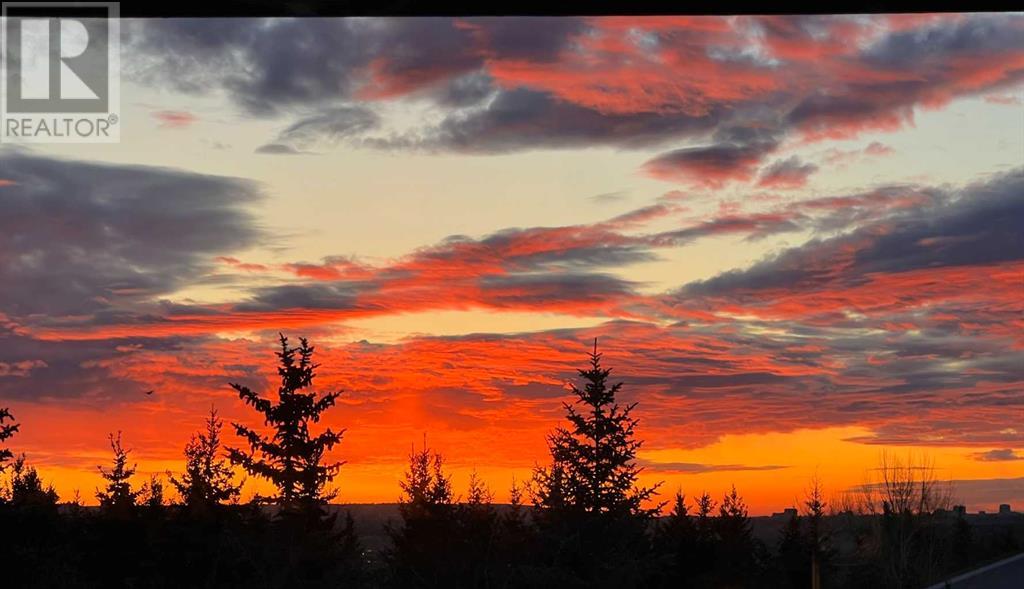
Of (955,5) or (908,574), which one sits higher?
(955,5)

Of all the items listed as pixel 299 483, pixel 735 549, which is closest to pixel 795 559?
pixel 735 549

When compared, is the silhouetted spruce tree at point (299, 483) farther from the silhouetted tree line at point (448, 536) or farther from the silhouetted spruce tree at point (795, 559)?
the silhouetted spruce tree at point (795, 559)

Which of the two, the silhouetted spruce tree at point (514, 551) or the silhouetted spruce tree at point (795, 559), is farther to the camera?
the silhouetted spruce tree at point (795, 559)

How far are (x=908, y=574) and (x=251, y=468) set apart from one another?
97.9 ft

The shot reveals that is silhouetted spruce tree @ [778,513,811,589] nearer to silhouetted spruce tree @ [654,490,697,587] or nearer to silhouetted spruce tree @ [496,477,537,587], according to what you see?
silhouetted spruce tree @ [654,490,697,587]

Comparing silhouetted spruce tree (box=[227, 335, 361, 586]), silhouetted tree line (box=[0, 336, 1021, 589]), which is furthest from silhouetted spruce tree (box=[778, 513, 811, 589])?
silhouetted spruce tree (box=[227, 335, 361, 586])

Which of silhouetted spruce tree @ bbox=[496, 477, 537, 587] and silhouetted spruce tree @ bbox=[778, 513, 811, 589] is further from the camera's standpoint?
silhouetted spruce tree @ bbox=[778, 513, 811, 589]

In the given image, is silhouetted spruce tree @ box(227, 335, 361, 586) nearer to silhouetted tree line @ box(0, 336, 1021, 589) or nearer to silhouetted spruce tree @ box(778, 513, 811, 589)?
silhouetted tree line @ box(0, 336, 1021, 589)

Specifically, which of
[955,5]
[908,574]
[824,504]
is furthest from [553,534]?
[955,5]

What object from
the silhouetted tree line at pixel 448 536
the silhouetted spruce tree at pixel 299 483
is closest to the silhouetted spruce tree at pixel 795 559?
the silhouetted tree line at pixel 448 536

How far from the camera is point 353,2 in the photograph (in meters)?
2.98

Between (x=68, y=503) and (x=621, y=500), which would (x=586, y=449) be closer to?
(x=621, y=500)

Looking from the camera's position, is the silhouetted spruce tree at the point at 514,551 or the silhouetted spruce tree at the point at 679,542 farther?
the silhouetted spruce tree at the point at 679,542

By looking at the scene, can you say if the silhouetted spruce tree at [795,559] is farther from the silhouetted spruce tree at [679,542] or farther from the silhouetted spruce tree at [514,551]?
the silhouetted spruce tree at [514,551]
